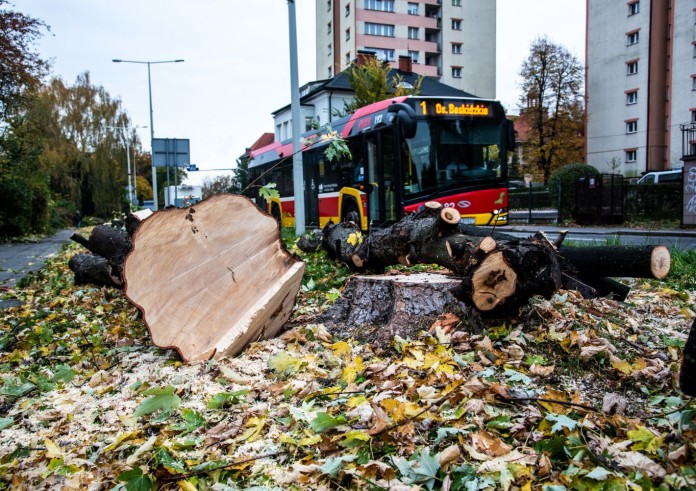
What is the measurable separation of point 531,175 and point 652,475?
142 ft

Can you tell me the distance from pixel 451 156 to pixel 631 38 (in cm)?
4011

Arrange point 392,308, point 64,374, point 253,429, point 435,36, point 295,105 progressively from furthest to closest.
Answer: point 435,36
point 295,105
point 392,308
point 64,374
point 253,429

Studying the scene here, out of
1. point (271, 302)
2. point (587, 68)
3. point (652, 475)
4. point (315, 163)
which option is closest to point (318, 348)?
point (271, 302)

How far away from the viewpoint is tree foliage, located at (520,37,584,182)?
42.7 m

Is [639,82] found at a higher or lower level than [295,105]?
higher

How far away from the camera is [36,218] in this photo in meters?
23.7

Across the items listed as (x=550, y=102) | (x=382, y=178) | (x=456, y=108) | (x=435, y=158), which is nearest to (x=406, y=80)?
(x=550, y=102)

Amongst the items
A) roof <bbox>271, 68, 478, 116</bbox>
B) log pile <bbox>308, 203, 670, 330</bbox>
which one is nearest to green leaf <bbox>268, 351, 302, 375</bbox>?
log pile <bbox>308, 203, 670, 330</bbox>

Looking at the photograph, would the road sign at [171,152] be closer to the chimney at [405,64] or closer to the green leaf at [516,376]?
the green leaf at [516,376]

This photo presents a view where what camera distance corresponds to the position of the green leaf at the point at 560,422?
94.8 inches

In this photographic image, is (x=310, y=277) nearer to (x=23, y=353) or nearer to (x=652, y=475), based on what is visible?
(x=23, y=353)

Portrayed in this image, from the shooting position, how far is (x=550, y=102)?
43.9 metres

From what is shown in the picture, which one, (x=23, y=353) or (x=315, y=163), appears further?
(x=315, y=163)

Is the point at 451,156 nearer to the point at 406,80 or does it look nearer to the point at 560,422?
the point at 560,422
